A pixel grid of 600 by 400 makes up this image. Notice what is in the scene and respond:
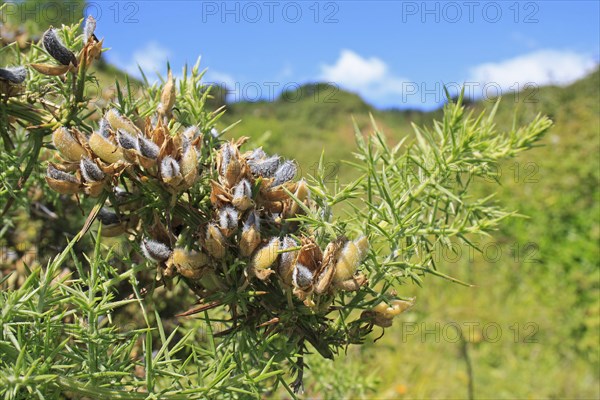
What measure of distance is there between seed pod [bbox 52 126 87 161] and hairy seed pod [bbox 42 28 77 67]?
0.35ft

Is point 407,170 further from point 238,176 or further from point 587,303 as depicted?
point 587,303

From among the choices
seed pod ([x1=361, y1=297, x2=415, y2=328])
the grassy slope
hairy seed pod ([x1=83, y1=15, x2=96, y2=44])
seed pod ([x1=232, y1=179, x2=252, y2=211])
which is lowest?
the grassy slope

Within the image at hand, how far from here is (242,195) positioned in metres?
0.55

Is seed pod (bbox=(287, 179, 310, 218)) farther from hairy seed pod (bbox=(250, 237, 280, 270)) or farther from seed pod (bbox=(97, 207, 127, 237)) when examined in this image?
seed pod (bbox=(97, 207, 127, 237))

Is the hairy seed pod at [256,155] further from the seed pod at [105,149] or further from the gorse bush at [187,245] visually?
the seed pod at [105,149]

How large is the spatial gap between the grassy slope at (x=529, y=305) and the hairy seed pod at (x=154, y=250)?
2.06 m

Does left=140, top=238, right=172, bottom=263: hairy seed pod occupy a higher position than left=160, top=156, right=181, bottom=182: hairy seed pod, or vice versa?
left=160, top=156, right=181, bottom=182: hairy seed pod

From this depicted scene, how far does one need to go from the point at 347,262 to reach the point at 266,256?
0.27 feet

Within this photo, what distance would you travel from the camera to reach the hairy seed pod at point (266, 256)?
0.55 metres

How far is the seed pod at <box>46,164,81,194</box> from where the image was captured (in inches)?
23.0

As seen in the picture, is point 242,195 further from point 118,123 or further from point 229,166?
point 118,123

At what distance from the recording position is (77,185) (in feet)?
1.92

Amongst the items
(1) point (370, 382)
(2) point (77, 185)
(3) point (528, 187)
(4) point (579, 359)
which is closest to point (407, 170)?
(2) point (77, 185)

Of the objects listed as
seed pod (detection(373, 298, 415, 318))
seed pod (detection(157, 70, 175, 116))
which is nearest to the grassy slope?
seed pod (detection(373, 298, 415, 318))
